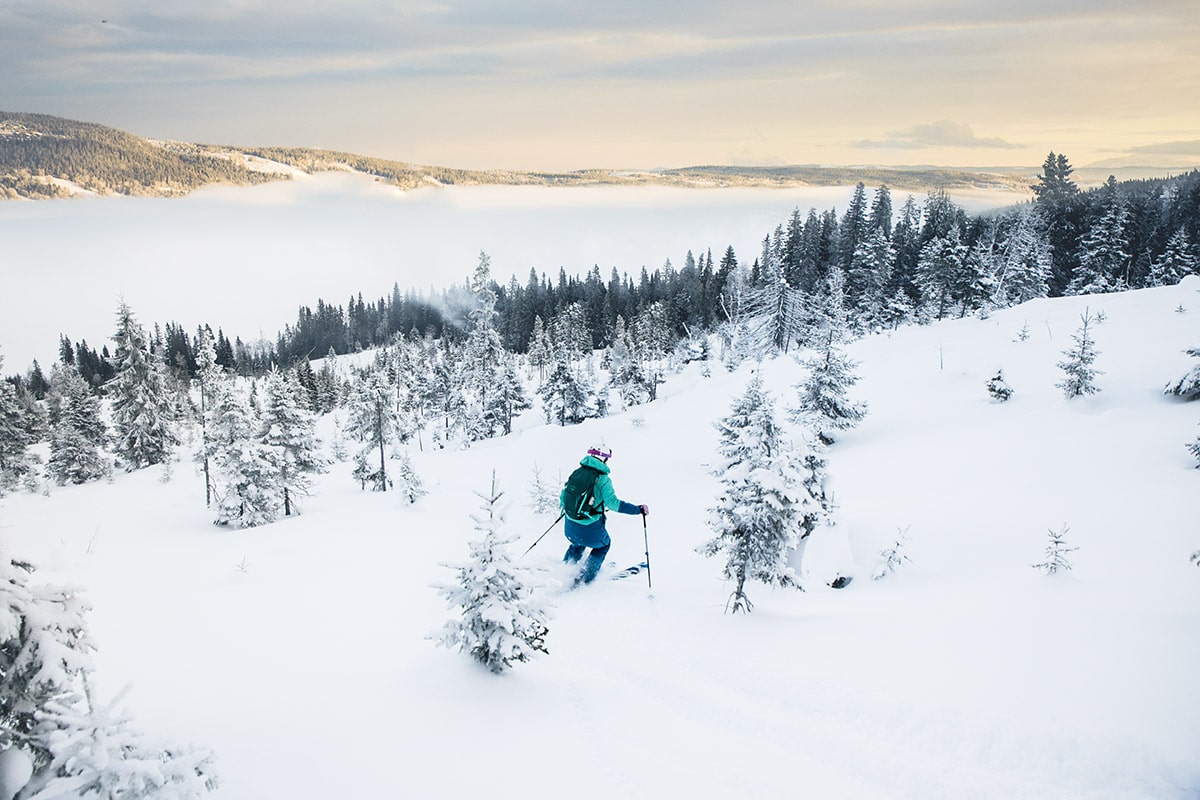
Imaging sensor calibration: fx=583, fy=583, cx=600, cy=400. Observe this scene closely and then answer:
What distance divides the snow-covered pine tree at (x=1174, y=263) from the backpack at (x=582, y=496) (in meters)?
68.6

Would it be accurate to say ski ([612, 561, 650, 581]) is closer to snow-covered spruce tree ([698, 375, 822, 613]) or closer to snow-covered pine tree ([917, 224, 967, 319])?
snow-covered spruce tree ([698, 375, 822, 613])

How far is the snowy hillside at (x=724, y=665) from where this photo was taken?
495 cm

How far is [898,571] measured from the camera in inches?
438

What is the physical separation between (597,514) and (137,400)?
4750 cm

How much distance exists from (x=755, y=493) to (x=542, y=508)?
46.9 feet

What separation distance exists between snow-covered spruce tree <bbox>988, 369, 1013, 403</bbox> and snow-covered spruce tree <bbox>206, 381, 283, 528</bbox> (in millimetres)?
34849

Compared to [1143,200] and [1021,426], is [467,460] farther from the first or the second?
[1143,200]

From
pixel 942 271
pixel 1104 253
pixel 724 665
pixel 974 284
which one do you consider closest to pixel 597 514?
pixel 724 665

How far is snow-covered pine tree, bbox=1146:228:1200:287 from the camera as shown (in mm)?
53562

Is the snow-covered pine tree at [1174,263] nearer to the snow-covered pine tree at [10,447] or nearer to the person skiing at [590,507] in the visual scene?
the person skiing at [590,507]

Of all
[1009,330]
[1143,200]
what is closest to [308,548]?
[1009,330]

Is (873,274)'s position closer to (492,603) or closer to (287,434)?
(287,434)

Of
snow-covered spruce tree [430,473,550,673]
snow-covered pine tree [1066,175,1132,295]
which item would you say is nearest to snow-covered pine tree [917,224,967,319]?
snow-covered pine tree [1066,175,1132,295]

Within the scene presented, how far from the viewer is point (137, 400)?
142 ft
